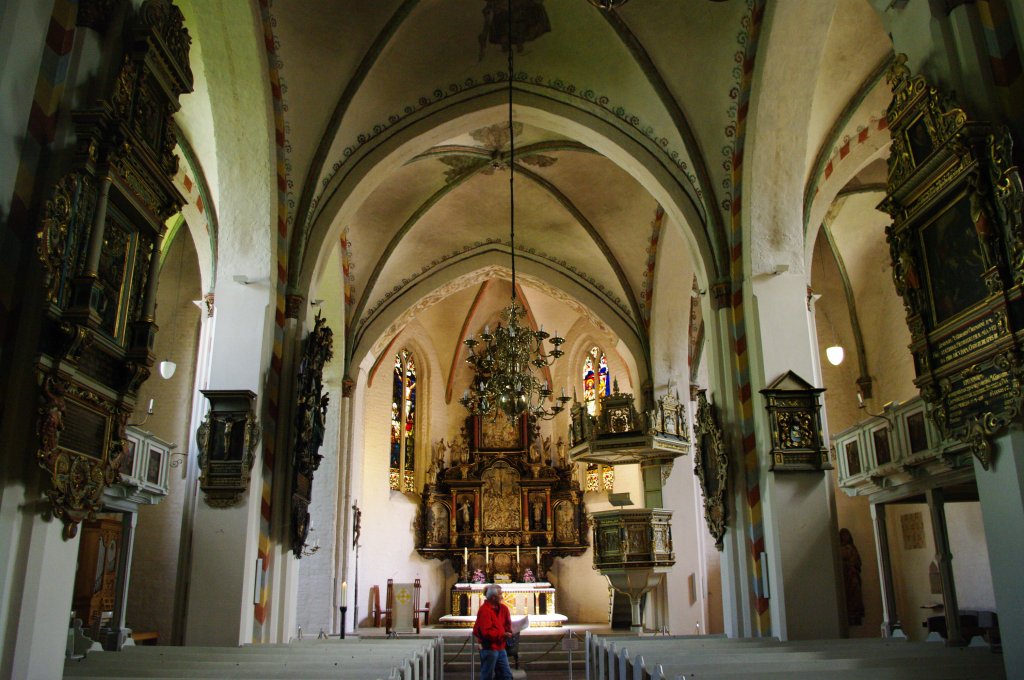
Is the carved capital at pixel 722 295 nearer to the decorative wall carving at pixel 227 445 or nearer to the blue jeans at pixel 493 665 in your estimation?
the blue jeans at pixel 493 665

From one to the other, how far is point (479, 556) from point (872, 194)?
39.2 ft

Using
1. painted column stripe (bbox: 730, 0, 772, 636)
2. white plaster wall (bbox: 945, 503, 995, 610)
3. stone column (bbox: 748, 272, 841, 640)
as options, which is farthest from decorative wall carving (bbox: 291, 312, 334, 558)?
white plaster wall (bbox: 945, 503, 995, 610)

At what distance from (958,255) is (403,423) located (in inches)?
648

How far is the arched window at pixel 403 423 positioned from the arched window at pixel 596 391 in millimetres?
4400

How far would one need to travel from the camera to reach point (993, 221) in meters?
4.72

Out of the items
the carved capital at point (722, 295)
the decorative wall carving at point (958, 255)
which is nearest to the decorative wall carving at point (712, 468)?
the carved capital at point (722, 295)

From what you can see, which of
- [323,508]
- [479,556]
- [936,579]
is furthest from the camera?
[479,556]

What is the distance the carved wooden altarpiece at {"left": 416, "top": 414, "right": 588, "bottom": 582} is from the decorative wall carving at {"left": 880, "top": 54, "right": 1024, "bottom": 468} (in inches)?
592

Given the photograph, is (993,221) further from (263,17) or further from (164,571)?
(164,571)

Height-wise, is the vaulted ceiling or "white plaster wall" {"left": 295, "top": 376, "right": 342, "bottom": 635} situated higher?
the vaulted ceiling

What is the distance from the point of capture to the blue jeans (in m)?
8.60

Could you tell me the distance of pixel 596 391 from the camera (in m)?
20.9

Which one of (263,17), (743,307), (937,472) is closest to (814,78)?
(743,307)

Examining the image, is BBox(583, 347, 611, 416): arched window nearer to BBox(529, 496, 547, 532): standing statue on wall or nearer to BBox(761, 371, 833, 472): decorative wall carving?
BBox(529, 496, 547, 532): standing statue on wall
